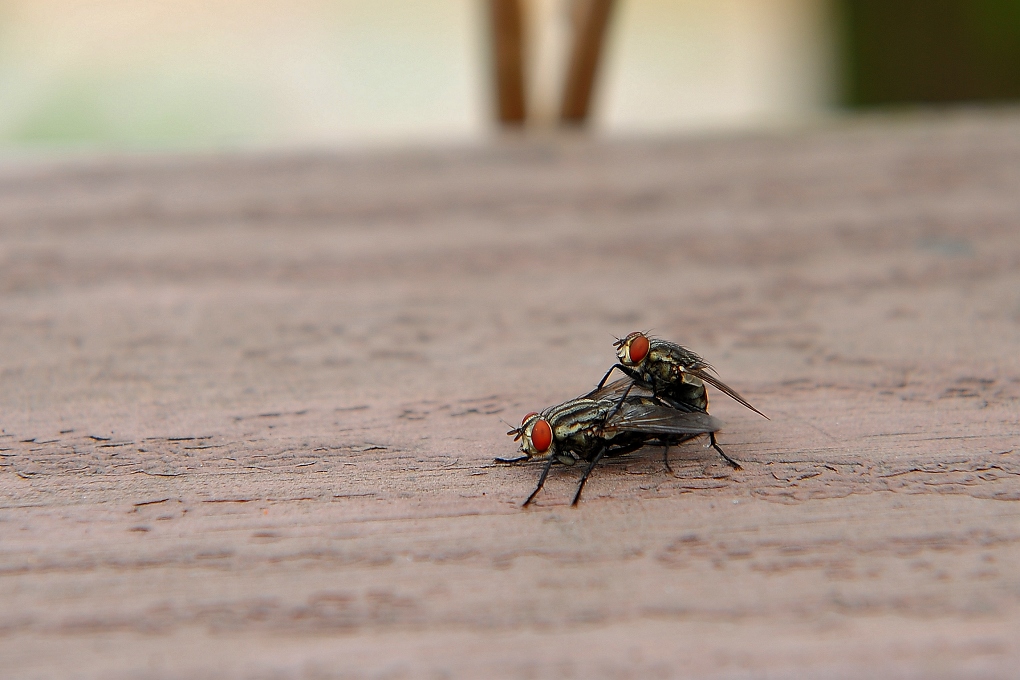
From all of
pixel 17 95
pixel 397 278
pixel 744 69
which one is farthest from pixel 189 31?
pixel 397 278

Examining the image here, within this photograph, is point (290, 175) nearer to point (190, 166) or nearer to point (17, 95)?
point (190, 166)

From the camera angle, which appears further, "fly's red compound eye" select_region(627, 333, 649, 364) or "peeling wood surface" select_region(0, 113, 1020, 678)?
"fly's red compound eye" select_region(627, 333, 649, 364)

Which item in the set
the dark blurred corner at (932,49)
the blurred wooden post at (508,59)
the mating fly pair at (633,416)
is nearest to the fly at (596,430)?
the mating fly pair at (633,416)

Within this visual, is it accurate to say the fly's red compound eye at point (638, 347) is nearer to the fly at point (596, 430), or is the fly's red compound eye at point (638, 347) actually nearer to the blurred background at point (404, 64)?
the fly at point (596, 430)

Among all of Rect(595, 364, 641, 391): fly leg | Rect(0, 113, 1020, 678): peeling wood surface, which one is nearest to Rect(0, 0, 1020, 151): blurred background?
Rect(0, 113, 1020, 678): peeling wood surface

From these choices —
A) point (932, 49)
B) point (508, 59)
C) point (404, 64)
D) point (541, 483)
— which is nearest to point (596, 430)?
point (541, 483)

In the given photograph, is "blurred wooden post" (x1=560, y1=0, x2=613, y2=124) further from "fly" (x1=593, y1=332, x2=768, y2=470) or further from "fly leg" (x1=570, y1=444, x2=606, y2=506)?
"fly leg" (x1=570, y1=444, x2=606, y2=506)
